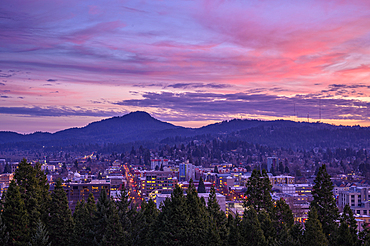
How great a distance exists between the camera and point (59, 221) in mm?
29547

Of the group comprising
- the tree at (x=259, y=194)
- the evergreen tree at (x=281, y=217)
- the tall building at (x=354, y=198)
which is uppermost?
the tree at (x=259, y=194)

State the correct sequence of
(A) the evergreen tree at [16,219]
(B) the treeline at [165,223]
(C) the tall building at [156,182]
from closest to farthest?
(B) the treeline at [165,223] → (A) the evergreen tree at [16,219] → (C) the tall building at [156,182]

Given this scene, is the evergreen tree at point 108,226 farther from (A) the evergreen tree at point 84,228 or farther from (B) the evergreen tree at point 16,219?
(B) the evergreen tree at point 16,219

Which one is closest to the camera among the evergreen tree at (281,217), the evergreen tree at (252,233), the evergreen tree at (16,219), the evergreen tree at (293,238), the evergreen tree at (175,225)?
the evergreen tree at (293,238)

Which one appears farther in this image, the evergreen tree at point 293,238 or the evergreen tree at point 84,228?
the evergreen tree at point 84,228

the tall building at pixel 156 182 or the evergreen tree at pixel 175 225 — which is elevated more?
the evergreen tree at pixel 175 225

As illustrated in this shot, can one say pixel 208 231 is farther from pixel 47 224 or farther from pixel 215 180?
pixel 215 180

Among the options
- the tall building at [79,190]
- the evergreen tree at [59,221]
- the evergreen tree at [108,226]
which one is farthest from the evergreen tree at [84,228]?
the tall building at [79,190]

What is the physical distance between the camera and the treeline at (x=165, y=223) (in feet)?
82.3

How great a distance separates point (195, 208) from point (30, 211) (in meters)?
12.9

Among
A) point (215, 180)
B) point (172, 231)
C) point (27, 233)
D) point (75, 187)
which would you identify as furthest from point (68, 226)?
point (215, 180)

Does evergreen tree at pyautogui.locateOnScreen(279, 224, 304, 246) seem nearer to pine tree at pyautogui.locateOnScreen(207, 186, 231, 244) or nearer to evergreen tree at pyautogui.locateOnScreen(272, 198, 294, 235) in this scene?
evergreen tree at pyautogui.locateOnScreen(272, 198, 294, 235)

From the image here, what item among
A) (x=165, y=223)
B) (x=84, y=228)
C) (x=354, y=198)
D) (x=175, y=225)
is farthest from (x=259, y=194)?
(x=354, y=198)

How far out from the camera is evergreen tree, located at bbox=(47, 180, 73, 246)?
29.3 meters
